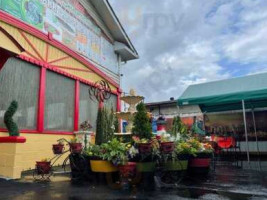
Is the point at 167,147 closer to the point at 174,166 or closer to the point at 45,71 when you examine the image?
the point at 174,166

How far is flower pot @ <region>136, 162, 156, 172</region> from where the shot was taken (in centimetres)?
612

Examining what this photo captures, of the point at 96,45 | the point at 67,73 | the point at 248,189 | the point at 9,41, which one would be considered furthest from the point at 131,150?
the point at 96,45

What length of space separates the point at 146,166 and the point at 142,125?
1.04 metres

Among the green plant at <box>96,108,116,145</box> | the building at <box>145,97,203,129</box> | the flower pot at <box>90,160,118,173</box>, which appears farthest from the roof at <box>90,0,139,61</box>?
the flower pot at <box>90,160,118,173</box>

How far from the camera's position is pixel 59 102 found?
1070cm

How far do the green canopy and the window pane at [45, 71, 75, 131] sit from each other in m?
4.60

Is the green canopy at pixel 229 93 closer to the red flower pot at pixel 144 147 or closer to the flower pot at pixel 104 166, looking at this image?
the red flower pot at pixel 144 147

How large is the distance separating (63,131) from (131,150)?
5.33 meters

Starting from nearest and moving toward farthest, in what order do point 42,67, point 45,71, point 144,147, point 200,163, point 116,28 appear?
Answer: point 144,147, point 200,163, point 42,67, point 45,71, point 116,28

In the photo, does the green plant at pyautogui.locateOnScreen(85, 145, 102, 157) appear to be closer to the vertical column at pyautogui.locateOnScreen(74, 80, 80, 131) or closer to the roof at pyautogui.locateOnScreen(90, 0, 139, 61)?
the vertical column at pyautogui.locateOnScreen(74, 80, 80, 131)

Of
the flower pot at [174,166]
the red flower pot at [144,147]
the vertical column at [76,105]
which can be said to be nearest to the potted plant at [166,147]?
the red flower pot at [144,147]

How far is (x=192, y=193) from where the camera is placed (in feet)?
16.9

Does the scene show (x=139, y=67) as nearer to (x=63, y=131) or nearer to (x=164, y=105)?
(x=164, y=105)

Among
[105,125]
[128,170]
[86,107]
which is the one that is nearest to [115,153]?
[128,170]
